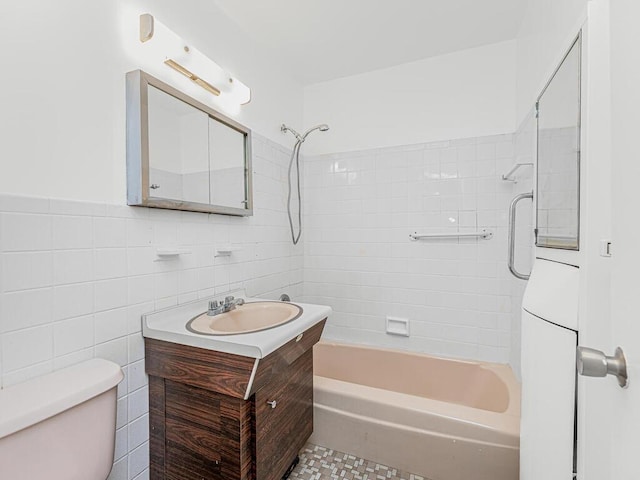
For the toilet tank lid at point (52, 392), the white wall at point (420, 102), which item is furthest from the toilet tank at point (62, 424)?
Answer: the white wall at point (420, 102)

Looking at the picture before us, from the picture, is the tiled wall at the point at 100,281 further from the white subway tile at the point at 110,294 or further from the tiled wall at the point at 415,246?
the tiled wall at the point at 415,246

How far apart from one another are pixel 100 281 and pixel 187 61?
3.35 feet

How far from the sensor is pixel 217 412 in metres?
1.10

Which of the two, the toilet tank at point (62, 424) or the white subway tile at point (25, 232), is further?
the white subway tile at point (25, 232)

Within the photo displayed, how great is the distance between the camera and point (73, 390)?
0.86m

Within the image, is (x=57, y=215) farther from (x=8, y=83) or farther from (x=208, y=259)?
(x=208, y=259)

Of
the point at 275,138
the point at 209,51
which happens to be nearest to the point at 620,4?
the point at 209,51

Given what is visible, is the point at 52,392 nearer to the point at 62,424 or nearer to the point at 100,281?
the point at 62,424

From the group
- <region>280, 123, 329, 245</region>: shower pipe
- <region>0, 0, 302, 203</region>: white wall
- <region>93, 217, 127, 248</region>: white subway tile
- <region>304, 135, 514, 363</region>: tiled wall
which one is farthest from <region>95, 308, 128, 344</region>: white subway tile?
<region>304, 135, 514, 363</region>: tiled wall

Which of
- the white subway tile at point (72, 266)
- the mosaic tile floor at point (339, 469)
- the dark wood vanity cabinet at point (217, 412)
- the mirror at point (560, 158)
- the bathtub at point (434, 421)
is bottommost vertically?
the mosaic tile floor at point (339, 469)

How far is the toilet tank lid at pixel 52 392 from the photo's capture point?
0.74 metres

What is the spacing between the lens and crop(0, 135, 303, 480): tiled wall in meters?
0.88

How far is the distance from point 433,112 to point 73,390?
245 cm

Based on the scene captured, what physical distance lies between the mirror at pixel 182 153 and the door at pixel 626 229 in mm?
1395
